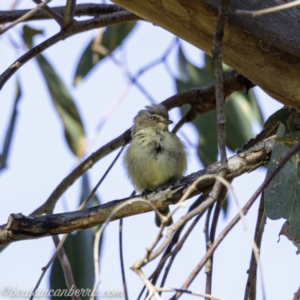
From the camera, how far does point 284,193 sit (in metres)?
2.55

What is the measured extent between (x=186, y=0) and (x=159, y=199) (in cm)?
87

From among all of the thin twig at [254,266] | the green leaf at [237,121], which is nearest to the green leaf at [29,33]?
the green leaf at [237,121]

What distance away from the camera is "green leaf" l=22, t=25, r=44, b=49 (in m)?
4.59

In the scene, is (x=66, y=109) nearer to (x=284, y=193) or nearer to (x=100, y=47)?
(x=100, y=47)

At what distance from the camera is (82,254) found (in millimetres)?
3957

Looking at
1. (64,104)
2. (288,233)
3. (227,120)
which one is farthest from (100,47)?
(288,233)

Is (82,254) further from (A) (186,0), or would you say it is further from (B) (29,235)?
(A) (186,0)

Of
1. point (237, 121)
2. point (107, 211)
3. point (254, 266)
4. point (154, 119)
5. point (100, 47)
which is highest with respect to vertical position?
point (100, 47)

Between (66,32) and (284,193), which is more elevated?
(66,32)

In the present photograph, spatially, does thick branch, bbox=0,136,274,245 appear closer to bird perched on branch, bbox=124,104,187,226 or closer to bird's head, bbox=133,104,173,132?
bird perched on branch, bbox=124,104,187,226

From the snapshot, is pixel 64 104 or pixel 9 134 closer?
pixel 9 134

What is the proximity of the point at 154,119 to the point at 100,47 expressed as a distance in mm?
769

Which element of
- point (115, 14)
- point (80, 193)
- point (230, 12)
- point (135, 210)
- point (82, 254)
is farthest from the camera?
point (80, 193)

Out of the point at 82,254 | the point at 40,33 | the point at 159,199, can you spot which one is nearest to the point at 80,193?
the point at 82,254
